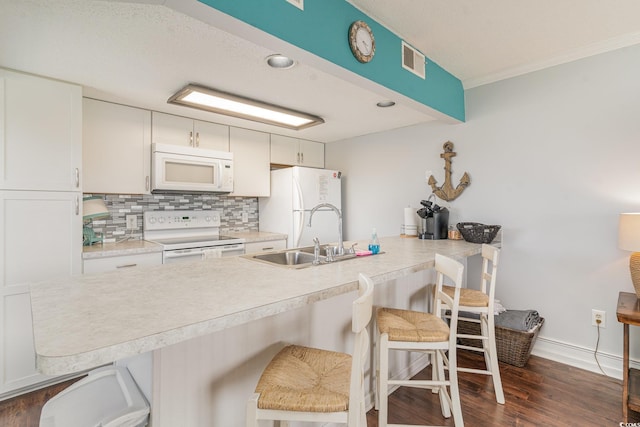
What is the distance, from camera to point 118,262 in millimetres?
2471

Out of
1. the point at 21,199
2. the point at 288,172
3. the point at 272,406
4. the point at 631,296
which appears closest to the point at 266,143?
the point at 288,172

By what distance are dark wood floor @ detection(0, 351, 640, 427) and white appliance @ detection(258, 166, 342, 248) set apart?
1.89 m

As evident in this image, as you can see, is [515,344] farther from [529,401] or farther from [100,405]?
[100,405]

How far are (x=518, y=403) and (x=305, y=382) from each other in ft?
5.31

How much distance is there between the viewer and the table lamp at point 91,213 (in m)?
2.56

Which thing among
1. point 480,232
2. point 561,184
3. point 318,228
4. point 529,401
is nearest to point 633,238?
point 561,184

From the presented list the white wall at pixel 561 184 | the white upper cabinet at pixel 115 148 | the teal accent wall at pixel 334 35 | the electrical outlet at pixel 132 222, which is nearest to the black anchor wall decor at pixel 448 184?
the white wall at pixel 561 184

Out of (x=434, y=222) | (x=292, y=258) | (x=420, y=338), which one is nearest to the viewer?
(x=420, y=338)

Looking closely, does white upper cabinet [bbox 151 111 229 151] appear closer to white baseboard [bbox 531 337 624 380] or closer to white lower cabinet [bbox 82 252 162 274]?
white lower cabinet [bbox 82 252 162 274]

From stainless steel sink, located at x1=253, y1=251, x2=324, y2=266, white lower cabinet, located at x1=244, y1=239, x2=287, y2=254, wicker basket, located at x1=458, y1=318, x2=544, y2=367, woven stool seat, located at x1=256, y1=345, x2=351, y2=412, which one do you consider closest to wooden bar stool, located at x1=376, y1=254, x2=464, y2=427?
woven stool seat, located at x1=256, y1=345, x2=351, y2=412

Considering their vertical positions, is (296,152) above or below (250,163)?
above

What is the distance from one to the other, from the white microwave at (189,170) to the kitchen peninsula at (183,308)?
1.45 meters

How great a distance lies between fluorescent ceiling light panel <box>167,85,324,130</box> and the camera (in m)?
2.35

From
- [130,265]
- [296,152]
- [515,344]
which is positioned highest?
[296,152]
